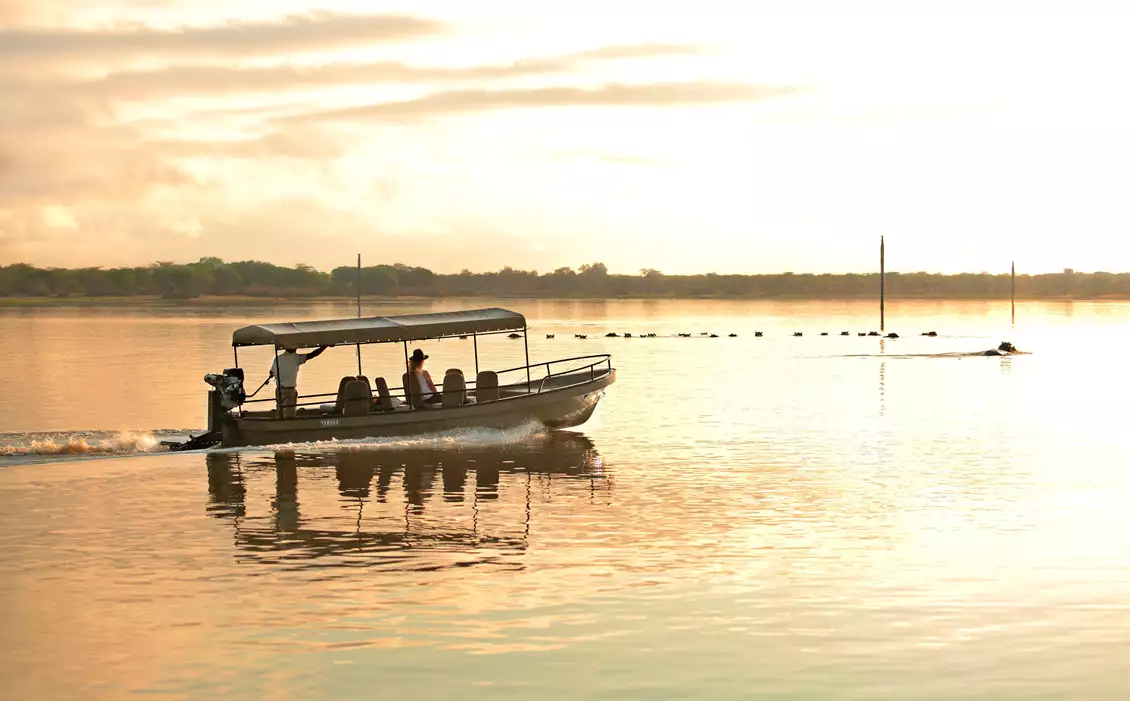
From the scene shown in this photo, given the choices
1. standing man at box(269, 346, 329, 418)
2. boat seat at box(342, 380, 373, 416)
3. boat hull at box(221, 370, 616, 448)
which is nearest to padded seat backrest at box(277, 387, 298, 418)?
standing man at box(269, 346, 329, 418)

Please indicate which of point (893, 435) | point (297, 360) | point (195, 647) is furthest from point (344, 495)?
point (893, 435)

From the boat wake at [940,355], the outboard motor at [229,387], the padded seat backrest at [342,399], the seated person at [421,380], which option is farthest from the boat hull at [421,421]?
the boat wake at [940,355]

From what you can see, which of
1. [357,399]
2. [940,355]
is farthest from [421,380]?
[940,355]

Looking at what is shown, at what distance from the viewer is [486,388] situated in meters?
36.2

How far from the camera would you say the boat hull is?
33.8m

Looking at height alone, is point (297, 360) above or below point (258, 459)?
above

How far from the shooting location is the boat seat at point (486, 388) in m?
36.2

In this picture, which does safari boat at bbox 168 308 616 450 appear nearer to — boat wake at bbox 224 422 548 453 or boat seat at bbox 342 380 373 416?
boat seat at bbox 342 380 373 416

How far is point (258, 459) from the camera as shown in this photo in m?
33.0

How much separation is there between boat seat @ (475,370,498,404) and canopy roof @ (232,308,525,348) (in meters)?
1.25

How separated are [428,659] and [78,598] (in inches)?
215

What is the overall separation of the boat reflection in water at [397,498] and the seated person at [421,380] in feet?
4.43

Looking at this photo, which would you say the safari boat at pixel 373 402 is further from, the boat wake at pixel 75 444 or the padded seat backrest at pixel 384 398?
the boat wake at pixel 75 444

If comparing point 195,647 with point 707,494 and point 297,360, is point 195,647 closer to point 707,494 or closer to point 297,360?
point 707,494
